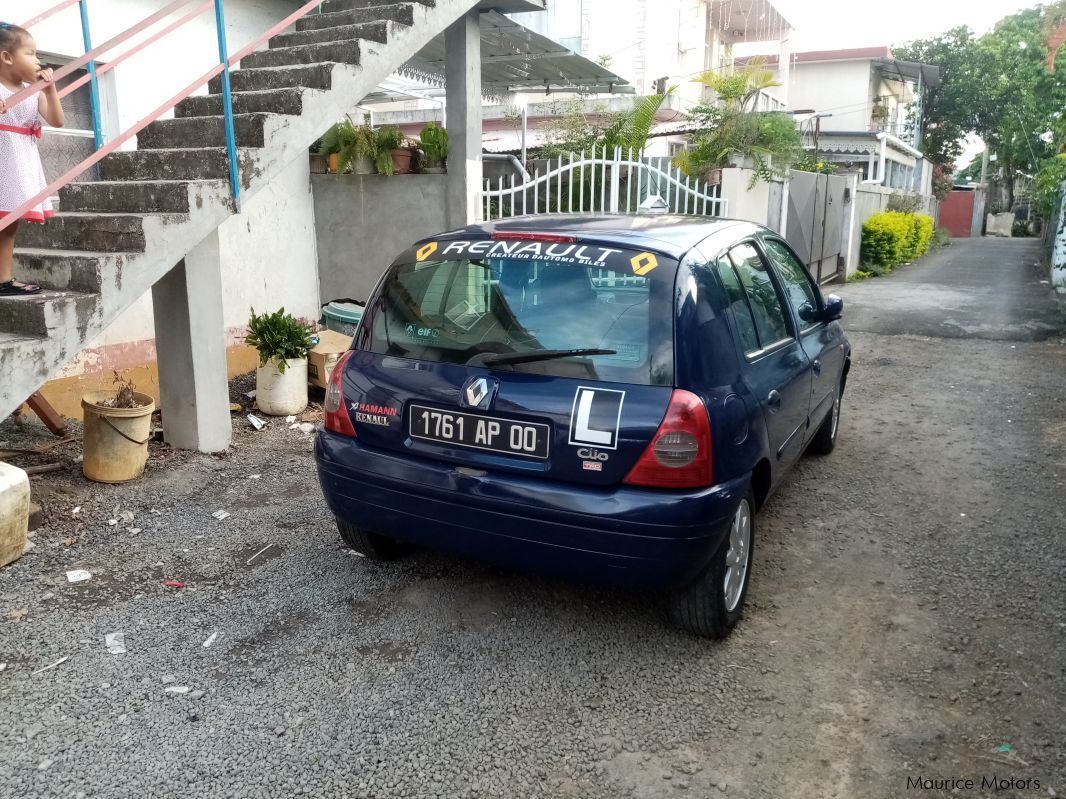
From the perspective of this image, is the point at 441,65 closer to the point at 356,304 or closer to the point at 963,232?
the point at 356,304

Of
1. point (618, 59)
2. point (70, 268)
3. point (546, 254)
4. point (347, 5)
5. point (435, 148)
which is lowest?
point (70, 268)

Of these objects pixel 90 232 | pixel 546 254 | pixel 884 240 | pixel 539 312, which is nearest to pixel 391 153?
pixel 90 232

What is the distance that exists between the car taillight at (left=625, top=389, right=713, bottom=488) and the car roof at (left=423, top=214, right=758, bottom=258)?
68 centimetres

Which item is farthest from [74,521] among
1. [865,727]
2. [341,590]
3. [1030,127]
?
[1030,127]

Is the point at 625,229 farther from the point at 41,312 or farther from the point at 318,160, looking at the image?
the point at 318,160

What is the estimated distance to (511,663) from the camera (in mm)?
3205

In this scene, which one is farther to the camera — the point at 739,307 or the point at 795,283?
the point at 795,283

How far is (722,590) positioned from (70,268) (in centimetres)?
367

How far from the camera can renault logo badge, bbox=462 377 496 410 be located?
316 centimetres

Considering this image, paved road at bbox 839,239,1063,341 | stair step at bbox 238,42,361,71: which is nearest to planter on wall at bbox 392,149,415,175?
stair step at bbox 238,42,361,71

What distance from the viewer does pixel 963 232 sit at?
42812mm

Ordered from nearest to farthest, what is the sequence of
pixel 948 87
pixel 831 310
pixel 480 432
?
1. pixel 480 432
2. pixel 831 310
3. pixel 948 87

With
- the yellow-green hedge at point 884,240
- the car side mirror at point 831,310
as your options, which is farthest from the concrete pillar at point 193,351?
the yellow-green hedge at point 884,240

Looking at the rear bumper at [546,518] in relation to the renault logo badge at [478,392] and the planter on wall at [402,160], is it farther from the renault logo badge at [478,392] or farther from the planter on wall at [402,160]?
the planter on wall at [402,160]
